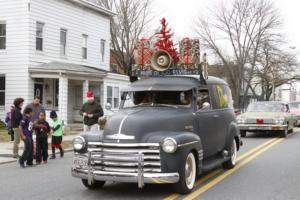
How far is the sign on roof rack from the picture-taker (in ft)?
30.5

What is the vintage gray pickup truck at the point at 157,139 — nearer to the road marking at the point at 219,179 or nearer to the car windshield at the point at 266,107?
the road marking at the point at 219,179

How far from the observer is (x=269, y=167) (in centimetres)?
1111

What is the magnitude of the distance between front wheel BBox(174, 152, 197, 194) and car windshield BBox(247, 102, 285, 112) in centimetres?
1391

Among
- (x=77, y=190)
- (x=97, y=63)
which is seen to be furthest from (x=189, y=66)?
(x=97, y=63)

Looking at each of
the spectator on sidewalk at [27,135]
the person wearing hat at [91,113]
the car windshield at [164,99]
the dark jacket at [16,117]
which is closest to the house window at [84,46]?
the person wearing hat at [91,113]

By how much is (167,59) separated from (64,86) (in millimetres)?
15005

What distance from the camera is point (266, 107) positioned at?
21641 millimetres

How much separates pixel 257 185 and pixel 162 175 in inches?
94.5

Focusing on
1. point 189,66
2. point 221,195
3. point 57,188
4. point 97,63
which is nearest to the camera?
point 221,195

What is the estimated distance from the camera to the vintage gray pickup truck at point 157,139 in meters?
7.28

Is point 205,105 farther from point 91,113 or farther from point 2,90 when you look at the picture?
point 2,90

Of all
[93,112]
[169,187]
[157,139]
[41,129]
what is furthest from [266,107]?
[157,139]

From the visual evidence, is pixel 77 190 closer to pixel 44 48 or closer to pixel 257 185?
pixel 257 185

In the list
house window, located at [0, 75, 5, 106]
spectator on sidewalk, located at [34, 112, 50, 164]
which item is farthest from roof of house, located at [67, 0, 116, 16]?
spectator on sidewalk, located at [34, 112, 50, 164]
